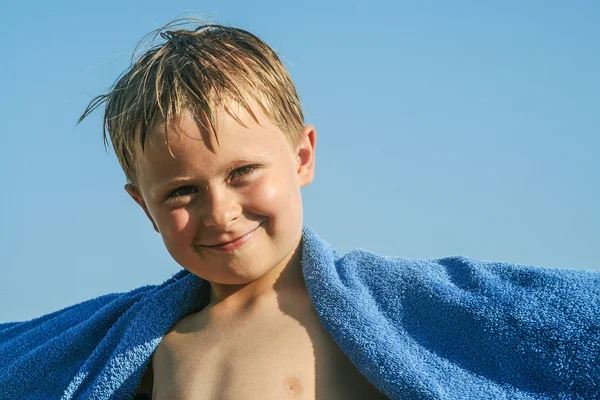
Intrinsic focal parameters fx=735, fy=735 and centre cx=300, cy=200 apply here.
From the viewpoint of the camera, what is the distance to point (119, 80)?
2.04 metres

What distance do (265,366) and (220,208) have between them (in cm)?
38

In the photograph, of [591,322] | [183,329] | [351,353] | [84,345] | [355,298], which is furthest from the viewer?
[84,345]

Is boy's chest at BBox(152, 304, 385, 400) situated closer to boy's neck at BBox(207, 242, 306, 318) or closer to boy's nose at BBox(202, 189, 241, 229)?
boy's neck at BBox(207, 242, 306, 318)

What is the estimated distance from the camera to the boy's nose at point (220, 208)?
1.71m

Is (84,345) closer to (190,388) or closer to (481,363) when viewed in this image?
(190,388)

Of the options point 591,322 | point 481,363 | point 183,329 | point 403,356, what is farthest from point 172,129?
point 591,322

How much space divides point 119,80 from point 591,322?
1.36m

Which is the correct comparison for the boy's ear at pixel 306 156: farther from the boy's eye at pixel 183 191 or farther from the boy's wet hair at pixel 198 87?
the boy's eye at pixel 183 191

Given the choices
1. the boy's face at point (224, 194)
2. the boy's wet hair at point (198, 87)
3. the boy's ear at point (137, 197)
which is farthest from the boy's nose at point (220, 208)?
the boy's ear at point (137, 197)

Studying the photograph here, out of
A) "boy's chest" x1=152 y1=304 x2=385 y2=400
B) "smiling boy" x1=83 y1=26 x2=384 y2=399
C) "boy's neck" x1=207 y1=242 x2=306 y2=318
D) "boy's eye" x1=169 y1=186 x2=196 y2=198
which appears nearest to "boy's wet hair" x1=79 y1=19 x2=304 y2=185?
"smiling boy" x1=83 y1=26 x2=384 y2=399

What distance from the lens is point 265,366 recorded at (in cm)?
171

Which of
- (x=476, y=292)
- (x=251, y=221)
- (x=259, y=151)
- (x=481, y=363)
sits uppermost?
(x=259, y=151)

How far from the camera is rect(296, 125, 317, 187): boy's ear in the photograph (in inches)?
77.2

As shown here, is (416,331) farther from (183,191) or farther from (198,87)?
(198,87)
